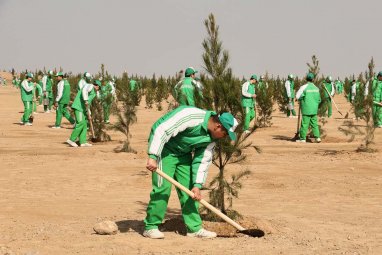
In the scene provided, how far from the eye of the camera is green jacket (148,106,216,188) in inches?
238

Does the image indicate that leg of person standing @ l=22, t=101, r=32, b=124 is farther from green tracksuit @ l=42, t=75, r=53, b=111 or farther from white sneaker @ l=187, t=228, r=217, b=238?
white sneaker @ l=187, t=228, r=217, b=238

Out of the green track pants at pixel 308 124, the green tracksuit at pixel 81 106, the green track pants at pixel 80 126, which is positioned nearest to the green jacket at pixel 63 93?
the green track pants at pixel 80 126

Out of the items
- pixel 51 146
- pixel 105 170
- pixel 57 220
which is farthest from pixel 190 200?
pixel 51 146

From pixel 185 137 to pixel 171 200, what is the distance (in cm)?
325

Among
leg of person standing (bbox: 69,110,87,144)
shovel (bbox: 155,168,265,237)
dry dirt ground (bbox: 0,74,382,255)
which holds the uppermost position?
leg of person standing (bbox: 69,110,87,144)

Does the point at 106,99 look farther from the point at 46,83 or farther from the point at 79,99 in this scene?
the point at 46,83

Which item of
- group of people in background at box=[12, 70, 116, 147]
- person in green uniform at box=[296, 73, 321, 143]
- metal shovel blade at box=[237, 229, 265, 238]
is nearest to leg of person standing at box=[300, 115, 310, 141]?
person in green uniform at box=[296, 73, 321, 143]

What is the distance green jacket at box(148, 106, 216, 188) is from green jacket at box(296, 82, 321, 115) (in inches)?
395

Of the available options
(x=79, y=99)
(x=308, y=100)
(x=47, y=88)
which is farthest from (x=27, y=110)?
(x=308, y=100)

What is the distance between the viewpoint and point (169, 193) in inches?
252

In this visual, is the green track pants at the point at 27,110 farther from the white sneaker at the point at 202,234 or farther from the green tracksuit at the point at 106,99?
the white sneaker at the point at 202,234

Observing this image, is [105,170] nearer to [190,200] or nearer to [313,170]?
[313,170]

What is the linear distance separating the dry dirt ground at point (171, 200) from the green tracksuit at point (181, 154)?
0.98ft

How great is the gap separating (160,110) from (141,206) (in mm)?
23915
